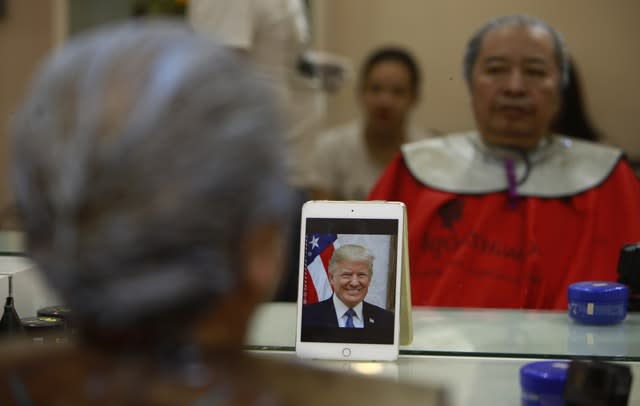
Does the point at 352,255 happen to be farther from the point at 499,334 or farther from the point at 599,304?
the point at 599,304

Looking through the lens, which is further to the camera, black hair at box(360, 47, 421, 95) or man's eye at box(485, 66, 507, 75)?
black hair at box(360, 47, 421, 95)

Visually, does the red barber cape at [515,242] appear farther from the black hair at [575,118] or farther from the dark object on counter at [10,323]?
the black hair at [575,118]

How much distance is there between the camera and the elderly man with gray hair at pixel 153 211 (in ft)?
1.63

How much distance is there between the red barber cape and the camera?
1.98 m

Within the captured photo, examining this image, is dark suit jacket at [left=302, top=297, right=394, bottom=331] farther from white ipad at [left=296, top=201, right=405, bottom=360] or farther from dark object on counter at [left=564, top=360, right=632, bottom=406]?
dark object on counter at [left=564, top=360, right=632, bottom=406]

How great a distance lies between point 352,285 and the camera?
1141mm

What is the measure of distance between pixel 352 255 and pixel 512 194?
3.42 ft

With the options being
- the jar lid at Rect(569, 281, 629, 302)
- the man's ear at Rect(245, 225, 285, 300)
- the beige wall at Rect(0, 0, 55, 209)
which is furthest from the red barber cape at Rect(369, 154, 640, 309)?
the beige wall at Rect(0, 0, 55, 209)

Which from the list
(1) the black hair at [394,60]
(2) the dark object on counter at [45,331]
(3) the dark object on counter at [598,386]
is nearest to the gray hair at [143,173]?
(3) the dark object on counter at [598,386]

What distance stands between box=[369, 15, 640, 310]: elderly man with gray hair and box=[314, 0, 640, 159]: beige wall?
66.5 inches

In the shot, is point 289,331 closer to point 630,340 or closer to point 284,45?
point 630,340

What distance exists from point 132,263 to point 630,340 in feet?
2.85

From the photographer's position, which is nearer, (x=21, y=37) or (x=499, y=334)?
(x=499, y=334)

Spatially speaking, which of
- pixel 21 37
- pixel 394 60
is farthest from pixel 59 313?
pixel 21 37
